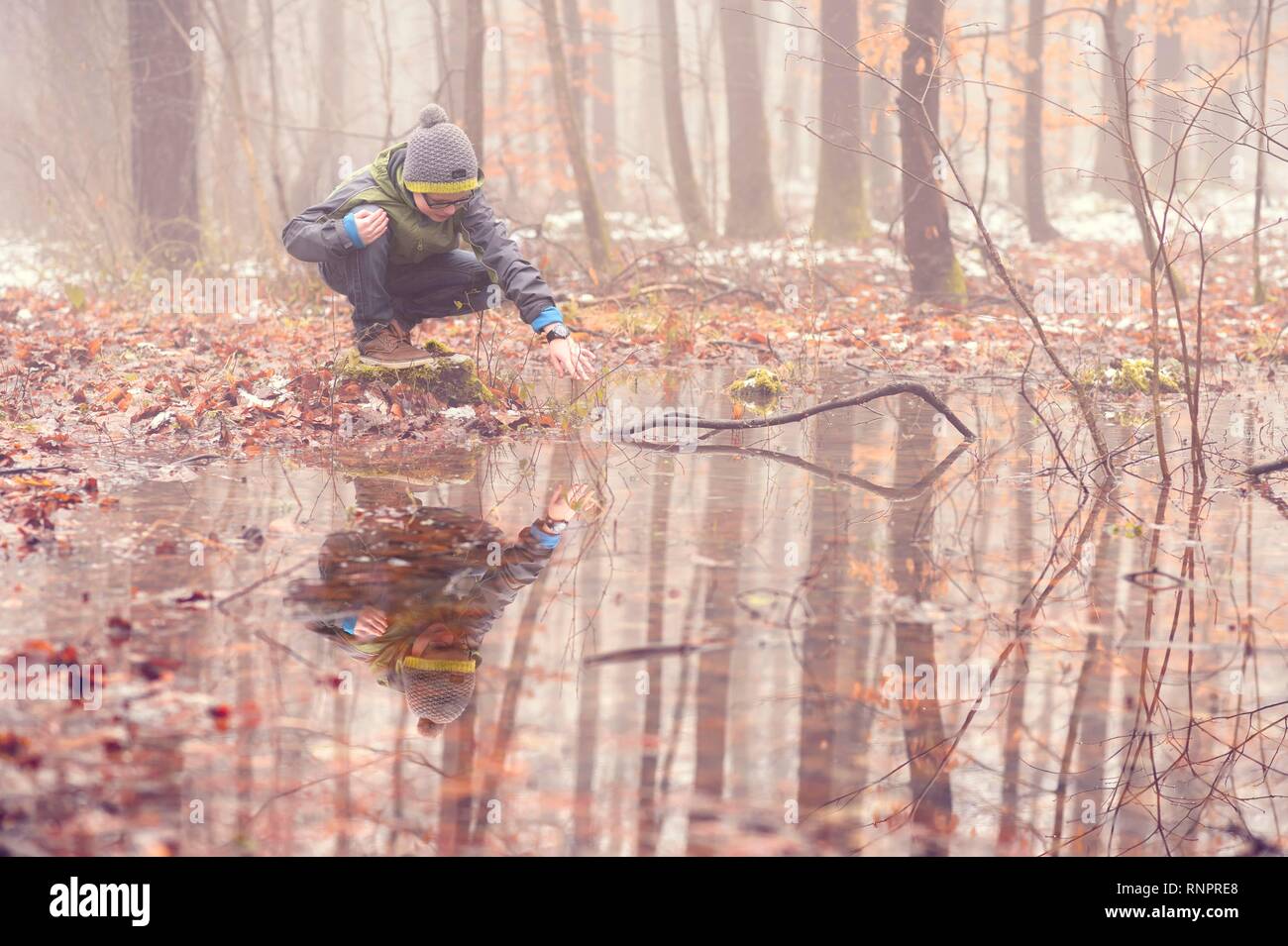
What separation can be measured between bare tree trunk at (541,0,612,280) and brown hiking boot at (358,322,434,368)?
252 inches

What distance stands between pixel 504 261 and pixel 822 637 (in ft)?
10.2

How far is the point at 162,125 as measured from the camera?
43.9 feet

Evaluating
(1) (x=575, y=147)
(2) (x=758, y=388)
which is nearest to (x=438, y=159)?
(2) (x=758, y=388)

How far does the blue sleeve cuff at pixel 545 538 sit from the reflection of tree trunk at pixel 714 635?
0.51 metres

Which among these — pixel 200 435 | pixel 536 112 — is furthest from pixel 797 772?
pixel 536 112

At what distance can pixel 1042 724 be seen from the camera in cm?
294

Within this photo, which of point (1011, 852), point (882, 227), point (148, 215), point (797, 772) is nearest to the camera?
point (1011, 852)

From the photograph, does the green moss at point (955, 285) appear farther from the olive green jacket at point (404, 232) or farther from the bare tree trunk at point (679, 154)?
the olive green jacket at point (404, 232)

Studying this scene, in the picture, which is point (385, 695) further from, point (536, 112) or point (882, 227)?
point (536, 112)

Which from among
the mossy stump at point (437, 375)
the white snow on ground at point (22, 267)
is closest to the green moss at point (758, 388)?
the mossy stump at point (437, 375)

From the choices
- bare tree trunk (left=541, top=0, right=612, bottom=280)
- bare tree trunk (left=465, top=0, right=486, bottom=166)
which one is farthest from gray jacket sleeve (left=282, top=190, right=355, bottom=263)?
bare tree trunk (left=541, top=0, right=612, bottom=280)
